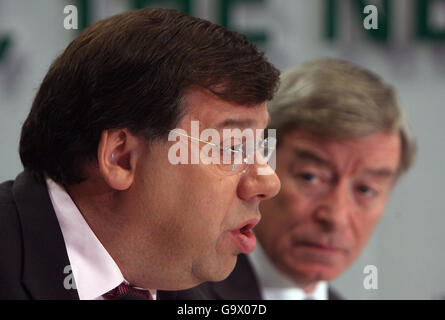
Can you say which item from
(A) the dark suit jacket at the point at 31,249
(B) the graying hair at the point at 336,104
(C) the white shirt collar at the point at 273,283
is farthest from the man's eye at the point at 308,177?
(A) the dark suit jacket at the point at 31,249

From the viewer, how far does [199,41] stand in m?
1.44

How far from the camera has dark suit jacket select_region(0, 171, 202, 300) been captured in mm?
1357

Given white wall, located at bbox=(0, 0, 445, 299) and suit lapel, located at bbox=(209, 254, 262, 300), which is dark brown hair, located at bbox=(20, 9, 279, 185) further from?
white wall, located at bbox=(0, 0, 445, 299)

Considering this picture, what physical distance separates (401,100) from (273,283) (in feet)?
3.16

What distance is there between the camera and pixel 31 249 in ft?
4.60

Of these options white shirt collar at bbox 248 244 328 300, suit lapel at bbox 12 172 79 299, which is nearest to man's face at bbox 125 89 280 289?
suit lapel at bbox 12 172 79 299

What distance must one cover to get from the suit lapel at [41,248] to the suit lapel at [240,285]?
595mm

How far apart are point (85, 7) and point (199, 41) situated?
1247 mm

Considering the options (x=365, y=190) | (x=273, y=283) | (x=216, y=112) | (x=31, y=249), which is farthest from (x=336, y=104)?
(x=31, y=249)

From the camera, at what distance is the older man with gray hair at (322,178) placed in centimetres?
206

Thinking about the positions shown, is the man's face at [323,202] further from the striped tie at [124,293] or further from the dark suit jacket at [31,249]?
the dark suit jacket at [31,249]
